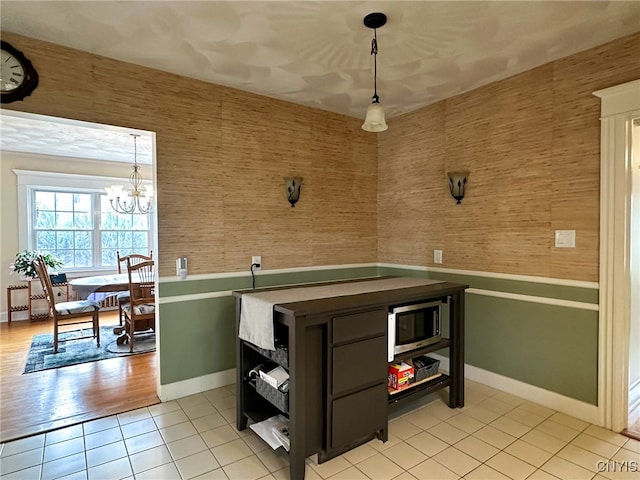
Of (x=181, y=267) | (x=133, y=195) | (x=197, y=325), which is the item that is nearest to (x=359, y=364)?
(x=197, y=325)

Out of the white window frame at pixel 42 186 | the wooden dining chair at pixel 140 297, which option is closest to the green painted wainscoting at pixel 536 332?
the wooden dining chair at pixel 140 297

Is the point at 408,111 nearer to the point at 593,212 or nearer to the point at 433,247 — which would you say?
the point at 433,247

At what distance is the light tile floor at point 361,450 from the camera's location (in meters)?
1.95

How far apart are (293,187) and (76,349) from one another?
3334mm

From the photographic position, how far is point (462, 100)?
323cm

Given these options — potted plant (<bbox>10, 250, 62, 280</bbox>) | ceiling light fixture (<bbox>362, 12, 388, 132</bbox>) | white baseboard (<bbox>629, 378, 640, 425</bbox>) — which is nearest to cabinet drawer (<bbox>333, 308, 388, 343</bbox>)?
ceiling light fixture (<bbox>362, 12, 388, 132</bbox>)

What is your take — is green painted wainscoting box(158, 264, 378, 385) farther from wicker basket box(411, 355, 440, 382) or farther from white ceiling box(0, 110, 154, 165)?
white ceiling box(0, 110, 154, 165)

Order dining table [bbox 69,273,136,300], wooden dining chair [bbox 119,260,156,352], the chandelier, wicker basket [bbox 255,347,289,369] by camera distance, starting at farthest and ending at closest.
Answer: the chandelier
dining table [bbox 69,273,136,300]
wooden dining chair [bbox 119,260,156,352]
wicker basket [bbox 255,347,289,369]

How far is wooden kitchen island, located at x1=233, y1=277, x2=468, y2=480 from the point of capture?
6.21 ft

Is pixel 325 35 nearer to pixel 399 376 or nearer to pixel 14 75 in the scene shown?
pixel 14 75

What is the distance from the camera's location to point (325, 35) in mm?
2246

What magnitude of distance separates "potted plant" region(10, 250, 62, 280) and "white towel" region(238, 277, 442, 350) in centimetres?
464

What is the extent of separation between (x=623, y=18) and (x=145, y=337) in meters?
5.61

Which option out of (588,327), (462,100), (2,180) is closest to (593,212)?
(588,327)
